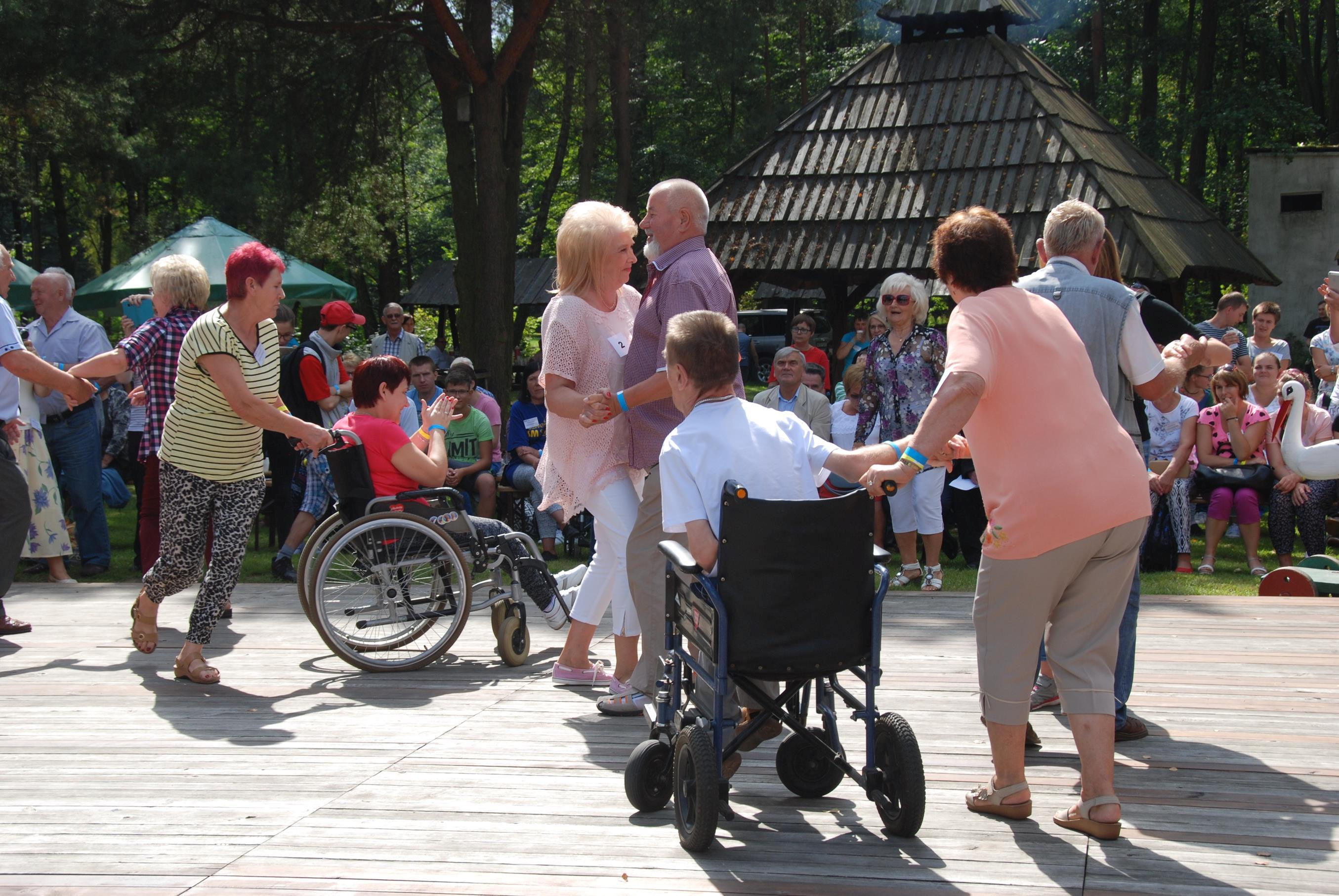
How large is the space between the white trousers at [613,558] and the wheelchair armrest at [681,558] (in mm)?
1317

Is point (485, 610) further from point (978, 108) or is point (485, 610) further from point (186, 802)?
point (978, 108)

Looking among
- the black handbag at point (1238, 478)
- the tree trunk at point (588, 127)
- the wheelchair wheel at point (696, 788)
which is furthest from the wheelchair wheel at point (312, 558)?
the tree trunk at point (588, 127)

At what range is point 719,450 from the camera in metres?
3.59

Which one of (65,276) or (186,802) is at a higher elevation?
(65,276)

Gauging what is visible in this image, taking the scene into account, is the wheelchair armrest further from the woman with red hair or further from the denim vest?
the woman with red hair

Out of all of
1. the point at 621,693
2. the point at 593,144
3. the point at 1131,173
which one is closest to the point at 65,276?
the point at 621,693

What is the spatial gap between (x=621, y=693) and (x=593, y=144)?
72.0 ft

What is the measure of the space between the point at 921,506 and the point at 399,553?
3.55 meters

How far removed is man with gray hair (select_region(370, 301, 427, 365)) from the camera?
44.3 ft

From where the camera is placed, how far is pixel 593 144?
25625 mm

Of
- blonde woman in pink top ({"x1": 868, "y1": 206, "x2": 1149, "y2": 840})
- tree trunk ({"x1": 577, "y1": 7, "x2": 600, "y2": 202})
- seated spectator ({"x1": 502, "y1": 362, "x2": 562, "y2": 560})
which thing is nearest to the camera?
blonde woman in pink top ({"x1": 868, "y1": 206, "x2": 1149, "y2": 840})

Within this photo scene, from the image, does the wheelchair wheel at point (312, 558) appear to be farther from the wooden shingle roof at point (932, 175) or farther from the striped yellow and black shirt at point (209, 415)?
the wooden shingle roof at point (932, 175)

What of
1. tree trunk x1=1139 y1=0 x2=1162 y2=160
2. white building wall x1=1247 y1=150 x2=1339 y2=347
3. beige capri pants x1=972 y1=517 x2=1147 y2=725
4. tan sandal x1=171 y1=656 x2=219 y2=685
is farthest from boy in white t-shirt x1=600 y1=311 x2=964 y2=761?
tree trunk x1=1139 y1=0 x2=1162 y2=160

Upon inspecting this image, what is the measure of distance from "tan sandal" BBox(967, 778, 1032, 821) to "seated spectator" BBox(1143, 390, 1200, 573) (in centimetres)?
510
